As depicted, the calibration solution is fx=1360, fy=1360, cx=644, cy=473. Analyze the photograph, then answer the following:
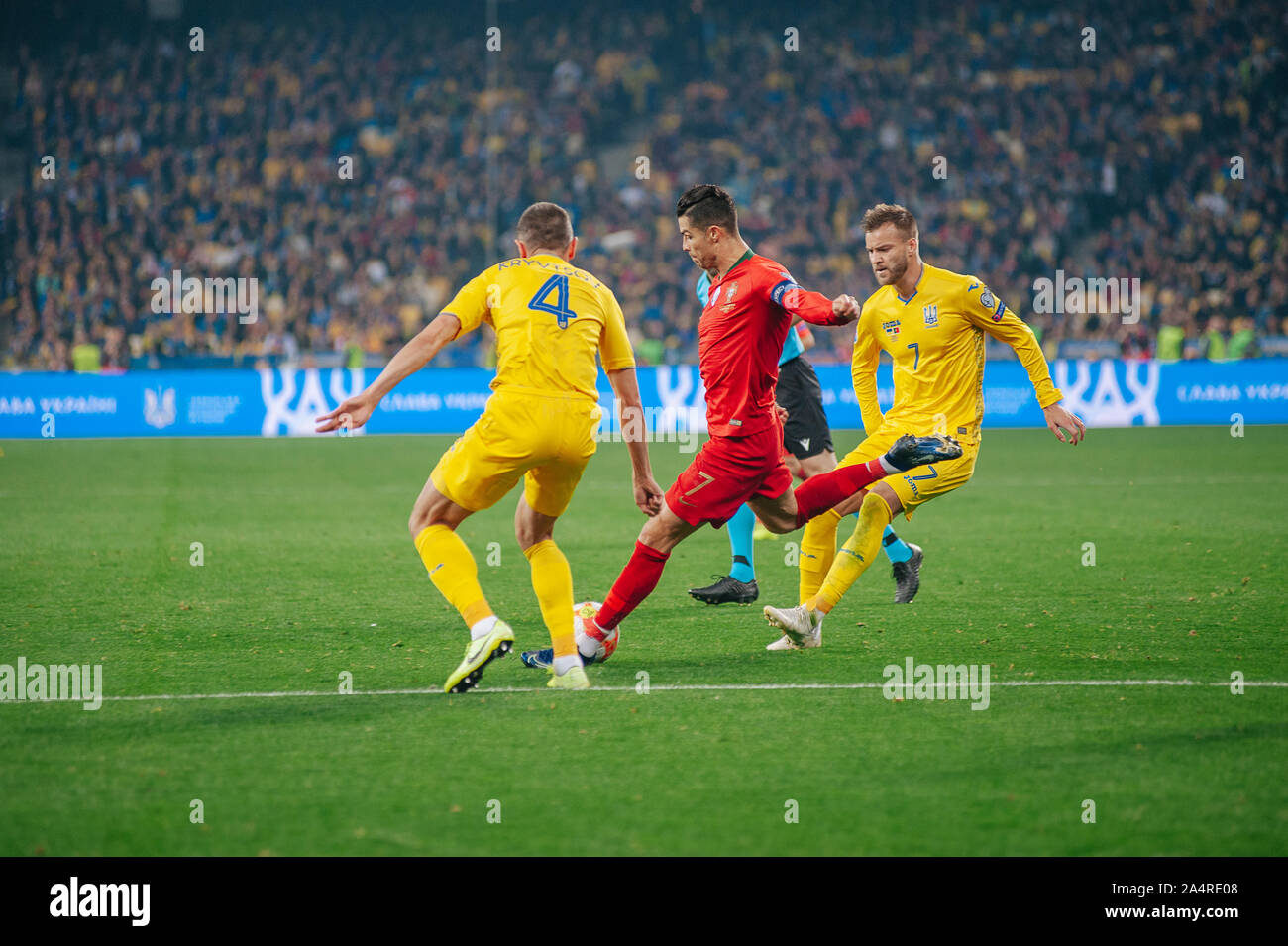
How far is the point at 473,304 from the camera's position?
5531 mm

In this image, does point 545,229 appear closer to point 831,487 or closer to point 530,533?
point 530,533

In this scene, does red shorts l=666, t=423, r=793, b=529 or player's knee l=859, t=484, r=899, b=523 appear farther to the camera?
player's knee l=859, t=484, r=899, b=523

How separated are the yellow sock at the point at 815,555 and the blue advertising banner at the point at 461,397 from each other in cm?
1428

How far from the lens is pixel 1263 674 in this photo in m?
5.78

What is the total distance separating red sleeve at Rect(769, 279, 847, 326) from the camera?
5.14 m

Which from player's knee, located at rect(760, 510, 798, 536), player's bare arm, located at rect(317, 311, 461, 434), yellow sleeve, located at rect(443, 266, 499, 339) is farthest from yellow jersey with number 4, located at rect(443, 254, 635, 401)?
player's knee, located at rect(760, 510, 798, 536)

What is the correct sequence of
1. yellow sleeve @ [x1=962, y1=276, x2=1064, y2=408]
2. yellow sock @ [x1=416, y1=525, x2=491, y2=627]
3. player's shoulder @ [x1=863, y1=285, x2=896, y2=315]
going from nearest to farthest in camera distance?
yellow sock @ [x1=416, y1=525, x2=491, y2=627] < yellow sleeve @ [x1=962, y1=276, x2=1064, y2=408] < player's shoulder @ [x1=863, y1=285, x2=896, y2=315]

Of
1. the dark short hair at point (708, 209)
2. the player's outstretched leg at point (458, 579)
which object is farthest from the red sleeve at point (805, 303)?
the player's outstretched leg at point (458, 579)

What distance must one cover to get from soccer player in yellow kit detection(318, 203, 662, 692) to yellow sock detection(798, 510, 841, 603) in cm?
127

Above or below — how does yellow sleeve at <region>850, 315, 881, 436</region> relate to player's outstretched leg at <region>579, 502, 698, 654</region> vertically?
above

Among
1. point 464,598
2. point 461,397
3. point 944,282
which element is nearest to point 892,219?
Answer: point 944,282

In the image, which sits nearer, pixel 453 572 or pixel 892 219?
pixel 453 572

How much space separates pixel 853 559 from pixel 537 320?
1955mm

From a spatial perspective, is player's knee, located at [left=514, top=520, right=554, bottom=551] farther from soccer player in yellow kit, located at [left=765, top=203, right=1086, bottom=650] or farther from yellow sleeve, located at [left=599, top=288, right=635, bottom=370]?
soccer player in yellow kit, located at [left=765, top=203, right=1086, bottom=650]
